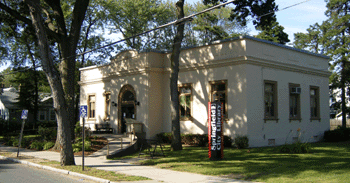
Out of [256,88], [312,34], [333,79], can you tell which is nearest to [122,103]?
[256,88]

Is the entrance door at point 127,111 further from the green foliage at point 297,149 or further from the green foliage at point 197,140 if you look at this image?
the green foliage at point 297,149

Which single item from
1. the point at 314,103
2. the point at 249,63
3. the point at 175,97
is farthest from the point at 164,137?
the point at 314,103

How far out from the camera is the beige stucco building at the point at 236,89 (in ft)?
64.2

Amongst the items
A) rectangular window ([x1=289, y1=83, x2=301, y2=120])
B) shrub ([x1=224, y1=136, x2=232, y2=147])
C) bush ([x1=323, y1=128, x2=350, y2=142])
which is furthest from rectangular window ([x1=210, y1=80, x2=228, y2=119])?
bush ([x1=323, y1=128, x2=350, y2=142])

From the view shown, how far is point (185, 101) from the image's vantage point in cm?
2272

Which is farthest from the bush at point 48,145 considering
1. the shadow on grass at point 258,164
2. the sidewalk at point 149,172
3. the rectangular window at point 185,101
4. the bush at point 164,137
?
the rectangular window at point 185,101

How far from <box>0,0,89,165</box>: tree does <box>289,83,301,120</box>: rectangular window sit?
574 inches

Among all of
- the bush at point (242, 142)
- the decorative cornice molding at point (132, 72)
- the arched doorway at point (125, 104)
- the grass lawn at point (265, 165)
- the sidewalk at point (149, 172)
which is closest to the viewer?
the grass lawn at point (265, 165)

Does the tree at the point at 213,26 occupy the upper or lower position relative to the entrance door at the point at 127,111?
upper

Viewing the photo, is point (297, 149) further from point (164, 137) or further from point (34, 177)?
point (34, 177)

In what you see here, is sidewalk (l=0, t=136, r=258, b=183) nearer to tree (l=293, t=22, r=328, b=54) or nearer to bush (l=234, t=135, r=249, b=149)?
bush (l=234, t=135, r=249, b=149)

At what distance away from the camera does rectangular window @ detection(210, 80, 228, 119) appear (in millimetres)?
20319

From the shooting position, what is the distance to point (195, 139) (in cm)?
2067

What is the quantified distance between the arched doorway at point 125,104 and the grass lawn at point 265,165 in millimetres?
8539
